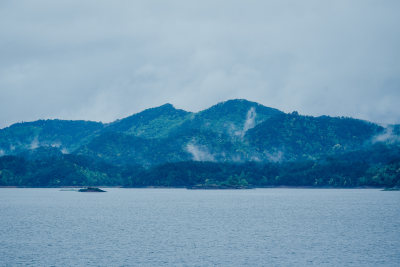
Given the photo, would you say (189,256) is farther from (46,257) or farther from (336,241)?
(336,241)

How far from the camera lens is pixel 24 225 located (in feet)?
331

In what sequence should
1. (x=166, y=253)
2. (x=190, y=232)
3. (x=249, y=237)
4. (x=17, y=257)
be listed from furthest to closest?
(x=190, y=232) < (x=249, y=237) < (x=166, y=253) < (x=17, y=257)

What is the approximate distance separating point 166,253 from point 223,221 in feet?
147

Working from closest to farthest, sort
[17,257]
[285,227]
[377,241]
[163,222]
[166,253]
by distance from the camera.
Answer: [17,257]
[166,253]
[377,241]
[285,227]
[163,222]

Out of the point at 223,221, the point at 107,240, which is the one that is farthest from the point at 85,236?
the point at 223,221

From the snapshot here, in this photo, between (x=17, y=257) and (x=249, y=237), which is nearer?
(x=17, y=257)

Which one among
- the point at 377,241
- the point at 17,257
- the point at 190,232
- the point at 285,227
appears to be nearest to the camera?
the point at 17,257

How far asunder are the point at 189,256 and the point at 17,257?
2054 cm

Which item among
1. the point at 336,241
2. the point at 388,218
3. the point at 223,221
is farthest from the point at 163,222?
the point at 388,218

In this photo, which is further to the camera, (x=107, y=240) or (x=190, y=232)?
(x=190, y=232)

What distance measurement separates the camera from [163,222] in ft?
361

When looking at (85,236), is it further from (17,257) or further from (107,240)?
(17,257)

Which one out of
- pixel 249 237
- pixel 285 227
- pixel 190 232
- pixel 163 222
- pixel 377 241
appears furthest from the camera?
pixel 163 222

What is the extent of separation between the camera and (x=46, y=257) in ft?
208
